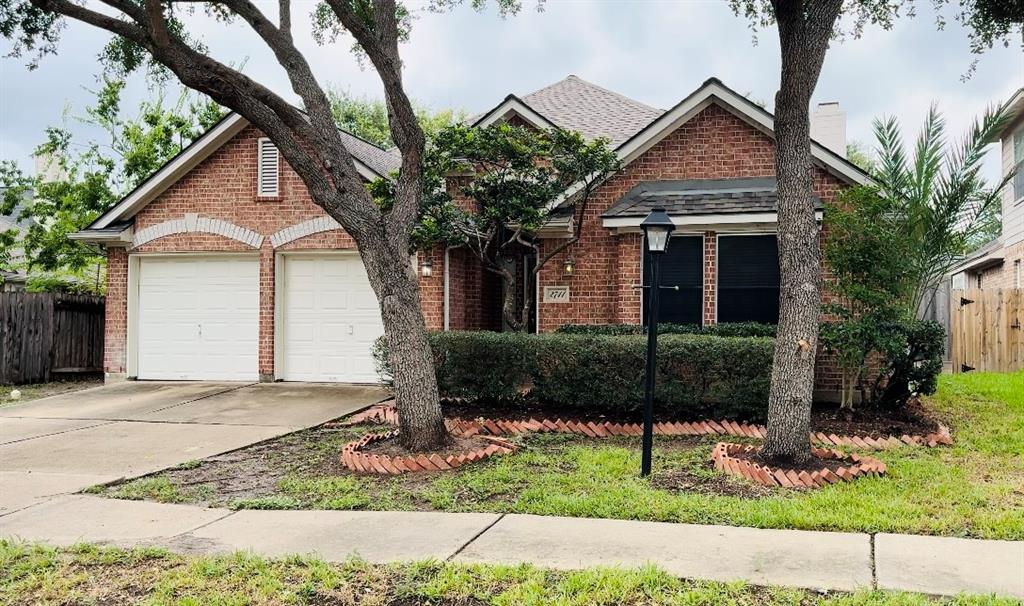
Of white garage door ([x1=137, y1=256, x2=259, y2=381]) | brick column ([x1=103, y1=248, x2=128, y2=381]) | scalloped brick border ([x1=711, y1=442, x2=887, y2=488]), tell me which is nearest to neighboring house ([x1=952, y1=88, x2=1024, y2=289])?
scalloped brick border ([x1=711, y1=442, x2=887, y2=488])

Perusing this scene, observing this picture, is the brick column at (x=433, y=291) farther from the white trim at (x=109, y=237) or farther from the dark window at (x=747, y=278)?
the white trim at (x=109, y=237)

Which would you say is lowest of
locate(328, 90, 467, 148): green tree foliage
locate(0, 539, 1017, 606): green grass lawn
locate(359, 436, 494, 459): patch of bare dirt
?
locate(0, 539, 1017, 606): green grass lawn

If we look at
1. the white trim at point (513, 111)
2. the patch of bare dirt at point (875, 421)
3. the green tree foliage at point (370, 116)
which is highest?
the green tree foliage at point (370, 116)

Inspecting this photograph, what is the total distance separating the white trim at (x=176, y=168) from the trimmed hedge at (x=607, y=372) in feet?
20.4

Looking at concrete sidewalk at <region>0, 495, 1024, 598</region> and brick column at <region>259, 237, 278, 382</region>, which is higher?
brick column at <region>259, 237, 278, 382</region>

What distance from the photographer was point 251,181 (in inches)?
538

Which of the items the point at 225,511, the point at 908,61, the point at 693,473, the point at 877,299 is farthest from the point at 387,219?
the point at 908,61

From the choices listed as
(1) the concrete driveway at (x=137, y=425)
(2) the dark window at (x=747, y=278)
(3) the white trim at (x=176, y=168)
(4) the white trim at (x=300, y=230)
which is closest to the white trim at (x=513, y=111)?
(3) the white trim at (x=176, y=168)

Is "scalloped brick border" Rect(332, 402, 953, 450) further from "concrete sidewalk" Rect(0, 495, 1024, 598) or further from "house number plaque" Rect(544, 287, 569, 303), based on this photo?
"concrete sidewalk" Rect(0, 495, 1024, 598)

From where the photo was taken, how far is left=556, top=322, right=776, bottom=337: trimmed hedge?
1066 centimetres

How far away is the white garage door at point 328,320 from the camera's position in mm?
13305

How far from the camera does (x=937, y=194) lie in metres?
9.65

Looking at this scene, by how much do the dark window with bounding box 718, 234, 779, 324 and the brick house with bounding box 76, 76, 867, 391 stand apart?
2 cm

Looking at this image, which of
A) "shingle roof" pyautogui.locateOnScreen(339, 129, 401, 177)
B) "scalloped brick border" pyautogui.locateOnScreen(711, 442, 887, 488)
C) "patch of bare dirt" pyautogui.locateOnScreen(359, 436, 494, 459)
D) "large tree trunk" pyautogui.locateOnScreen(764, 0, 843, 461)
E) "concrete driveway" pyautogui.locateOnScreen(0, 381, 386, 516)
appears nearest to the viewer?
"scalloped brick border" pyautogui.locateOnScreen(711, 442, 887, 488)
